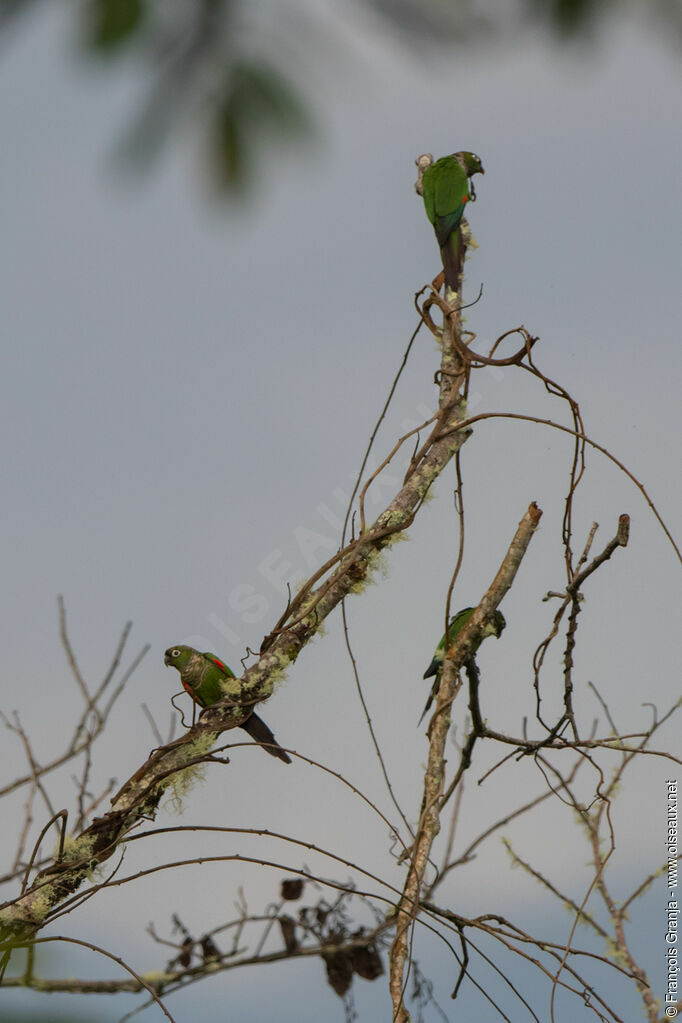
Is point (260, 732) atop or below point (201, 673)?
below

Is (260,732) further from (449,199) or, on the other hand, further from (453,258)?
(449,199)

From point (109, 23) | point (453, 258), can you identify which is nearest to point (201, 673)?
point (453, 258)

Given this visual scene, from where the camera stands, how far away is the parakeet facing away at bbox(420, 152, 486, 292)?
11.8 ft

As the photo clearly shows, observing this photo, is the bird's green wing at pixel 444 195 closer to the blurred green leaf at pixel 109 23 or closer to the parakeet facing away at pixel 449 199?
the parakeet facing away at pixel 449 199

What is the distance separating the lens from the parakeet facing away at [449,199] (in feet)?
11.8

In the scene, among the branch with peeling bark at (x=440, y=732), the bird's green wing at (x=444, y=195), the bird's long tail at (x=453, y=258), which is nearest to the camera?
the branch with peeling bark at (x=440, y=732)

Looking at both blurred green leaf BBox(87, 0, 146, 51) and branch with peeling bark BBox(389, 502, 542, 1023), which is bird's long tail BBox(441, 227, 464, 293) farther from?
blurred green leaf BBox(87, 0, 146, 51)

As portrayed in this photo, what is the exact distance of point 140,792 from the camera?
2541 mm

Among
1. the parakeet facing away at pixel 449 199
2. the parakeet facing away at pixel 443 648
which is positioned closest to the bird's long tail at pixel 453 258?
the parakeet facing away at pixel 449 199

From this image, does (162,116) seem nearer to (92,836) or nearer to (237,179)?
(237,179)

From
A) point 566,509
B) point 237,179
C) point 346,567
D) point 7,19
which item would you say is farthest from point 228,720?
point 7,19

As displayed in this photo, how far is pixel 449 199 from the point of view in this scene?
3.75 meters

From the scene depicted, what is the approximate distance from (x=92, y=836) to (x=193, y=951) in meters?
2.91

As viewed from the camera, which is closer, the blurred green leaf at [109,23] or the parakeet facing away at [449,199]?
the blurred green leaf at [109,23]
